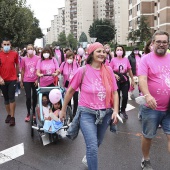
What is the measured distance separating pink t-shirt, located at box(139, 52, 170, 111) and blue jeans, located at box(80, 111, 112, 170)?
0.64m

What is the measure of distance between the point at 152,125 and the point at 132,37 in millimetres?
47374

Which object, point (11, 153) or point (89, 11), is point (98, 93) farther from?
point (89, 11)

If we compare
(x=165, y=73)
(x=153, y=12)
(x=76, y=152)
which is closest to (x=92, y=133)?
(x=165, y=73)

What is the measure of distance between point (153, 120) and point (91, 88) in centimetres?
93

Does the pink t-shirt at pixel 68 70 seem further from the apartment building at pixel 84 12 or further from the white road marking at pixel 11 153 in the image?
the apartment building at pixel 84 12

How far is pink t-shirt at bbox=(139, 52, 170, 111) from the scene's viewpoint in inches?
149

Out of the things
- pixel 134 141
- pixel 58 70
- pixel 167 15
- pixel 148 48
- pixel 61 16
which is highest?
pixel 61 16

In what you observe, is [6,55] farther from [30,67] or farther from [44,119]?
[44,119]

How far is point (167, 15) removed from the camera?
53.0m

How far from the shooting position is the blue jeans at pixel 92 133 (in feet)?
11.7

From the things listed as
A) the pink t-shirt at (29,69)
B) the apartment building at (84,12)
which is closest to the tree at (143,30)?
the pink t-shirt at (29,69)

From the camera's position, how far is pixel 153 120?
12.9ft

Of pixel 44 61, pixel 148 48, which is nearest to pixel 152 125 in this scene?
pixel 148 48

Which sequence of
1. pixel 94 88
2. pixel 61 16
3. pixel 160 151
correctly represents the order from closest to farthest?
pixel 94 88 → pixel 160 151 → pixel 61 16
